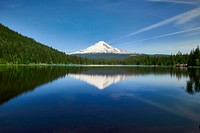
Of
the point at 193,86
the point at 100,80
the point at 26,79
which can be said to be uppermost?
the point at 26,79

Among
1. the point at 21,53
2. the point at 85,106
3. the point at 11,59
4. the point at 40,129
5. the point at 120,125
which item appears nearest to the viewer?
the point at 40,129

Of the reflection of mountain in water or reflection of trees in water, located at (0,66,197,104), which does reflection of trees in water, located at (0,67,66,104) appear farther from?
the reflection of mountain in water

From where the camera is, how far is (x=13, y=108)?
55.3ft

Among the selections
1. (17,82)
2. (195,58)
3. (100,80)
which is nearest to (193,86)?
(100,80)

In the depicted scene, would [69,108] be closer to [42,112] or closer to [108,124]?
[42,112]

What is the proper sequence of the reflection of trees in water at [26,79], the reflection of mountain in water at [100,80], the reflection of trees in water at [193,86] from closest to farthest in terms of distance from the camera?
the reflection of trees in water at [26,79]
the reflection of trees in water at [193,86]
the reflection of mountain in water at [100,80]

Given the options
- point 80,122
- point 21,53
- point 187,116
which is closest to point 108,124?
point 80,122

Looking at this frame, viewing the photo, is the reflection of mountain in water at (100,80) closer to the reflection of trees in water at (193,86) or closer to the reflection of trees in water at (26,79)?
the reflection of trees in water at (26,79)

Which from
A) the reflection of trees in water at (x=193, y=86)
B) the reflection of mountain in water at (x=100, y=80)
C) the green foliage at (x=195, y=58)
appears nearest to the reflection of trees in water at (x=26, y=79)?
the reflection of trees in water at (x=193, y=86)

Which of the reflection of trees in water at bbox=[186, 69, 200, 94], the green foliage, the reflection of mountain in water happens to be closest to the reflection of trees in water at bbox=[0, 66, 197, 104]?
the reflection of trees in water at bbox=[186, 69, 200, 94]

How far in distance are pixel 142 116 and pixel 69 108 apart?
5929mm

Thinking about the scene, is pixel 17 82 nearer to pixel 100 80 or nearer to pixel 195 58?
pixel 100 80

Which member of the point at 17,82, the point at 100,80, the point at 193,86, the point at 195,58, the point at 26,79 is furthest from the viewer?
the point at 195,58

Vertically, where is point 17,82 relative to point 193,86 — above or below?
above
